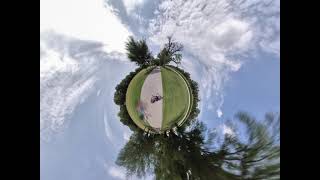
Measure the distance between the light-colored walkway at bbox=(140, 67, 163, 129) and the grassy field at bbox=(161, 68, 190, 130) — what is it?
5 centimetres

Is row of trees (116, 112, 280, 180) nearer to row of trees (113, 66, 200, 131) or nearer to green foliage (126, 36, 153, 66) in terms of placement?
row of trees (113, 66, 200, 131)

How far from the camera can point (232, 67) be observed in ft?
13.6

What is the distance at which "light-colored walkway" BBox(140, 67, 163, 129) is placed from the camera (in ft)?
13.0

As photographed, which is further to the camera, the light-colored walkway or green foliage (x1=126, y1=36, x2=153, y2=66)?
green foliage (x1=126, y1=36, x2=153, y2=66)

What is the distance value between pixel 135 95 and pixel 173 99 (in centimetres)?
42

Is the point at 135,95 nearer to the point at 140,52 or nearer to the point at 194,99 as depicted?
the point at 140,52

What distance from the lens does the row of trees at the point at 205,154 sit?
3785 millimetres

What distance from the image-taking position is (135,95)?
4.05 m

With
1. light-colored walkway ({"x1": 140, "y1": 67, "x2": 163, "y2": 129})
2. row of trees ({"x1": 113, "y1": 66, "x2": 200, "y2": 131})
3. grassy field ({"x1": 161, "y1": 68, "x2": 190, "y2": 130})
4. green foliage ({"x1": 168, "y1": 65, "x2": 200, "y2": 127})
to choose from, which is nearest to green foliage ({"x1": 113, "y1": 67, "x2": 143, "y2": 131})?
row of trees ({"x1": 113, "y1": 66, "x2": 200, "y2": 131})

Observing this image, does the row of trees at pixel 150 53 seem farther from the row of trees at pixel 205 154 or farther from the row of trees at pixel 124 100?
the row of trees at pixel 205 154

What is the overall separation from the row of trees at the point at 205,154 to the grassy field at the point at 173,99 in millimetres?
196
